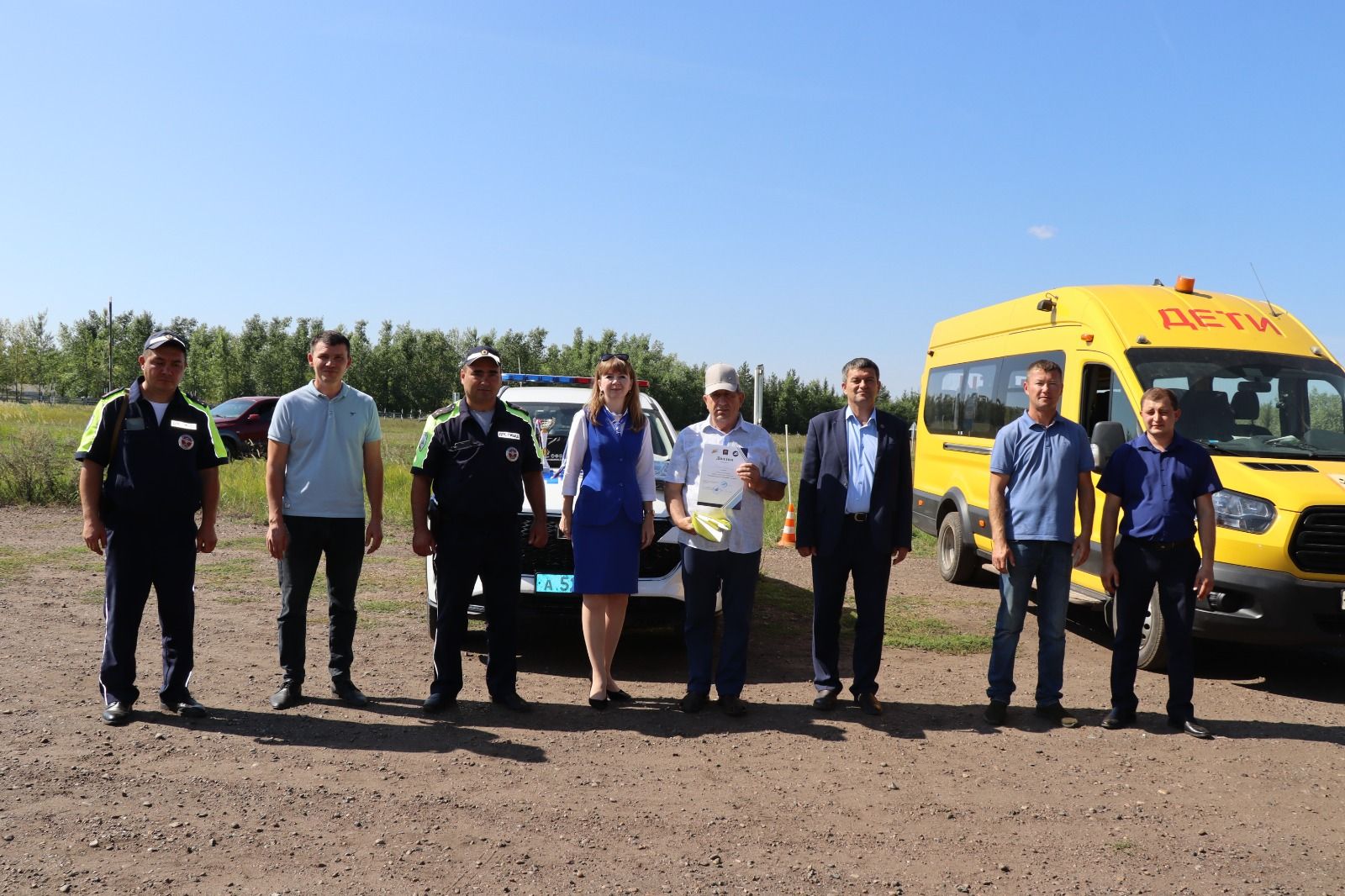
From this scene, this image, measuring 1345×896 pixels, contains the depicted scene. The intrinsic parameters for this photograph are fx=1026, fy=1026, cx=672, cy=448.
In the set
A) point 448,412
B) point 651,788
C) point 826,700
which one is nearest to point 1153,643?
point 826,700

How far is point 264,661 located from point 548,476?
2.15 meters

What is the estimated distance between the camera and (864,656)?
18.5 ft

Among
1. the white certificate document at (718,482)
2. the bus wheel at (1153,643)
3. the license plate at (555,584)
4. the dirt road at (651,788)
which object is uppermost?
the white certificate document at (718,482)

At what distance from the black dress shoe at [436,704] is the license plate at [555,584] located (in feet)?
3.11

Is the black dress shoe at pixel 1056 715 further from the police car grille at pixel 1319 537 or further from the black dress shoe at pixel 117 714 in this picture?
the black dress shoe at pixel 117 714

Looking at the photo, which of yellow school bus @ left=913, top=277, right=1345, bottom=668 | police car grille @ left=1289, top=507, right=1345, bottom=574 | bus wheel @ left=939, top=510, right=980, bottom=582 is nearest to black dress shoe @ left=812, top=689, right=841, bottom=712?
yellow school bus @ left=913, top=277, right=1345, bottom=668

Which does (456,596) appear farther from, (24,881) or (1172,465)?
(1172,465)

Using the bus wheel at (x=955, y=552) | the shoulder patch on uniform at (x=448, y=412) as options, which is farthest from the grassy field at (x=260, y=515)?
the shoulder patch on uniform at (x=448, y=412)

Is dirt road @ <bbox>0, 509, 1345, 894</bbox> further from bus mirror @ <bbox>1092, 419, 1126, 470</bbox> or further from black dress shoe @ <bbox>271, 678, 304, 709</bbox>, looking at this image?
bus mirror @ <bbox>1092, 419, 1126, 470</bbox>

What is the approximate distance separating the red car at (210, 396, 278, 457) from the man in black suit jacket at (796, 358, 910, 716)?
60.9 feet

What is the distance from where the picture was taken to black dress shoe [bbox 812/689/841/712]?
561 cm

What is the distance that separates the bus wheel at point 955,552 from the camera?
9.93m

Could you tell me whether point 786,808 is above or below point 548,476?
below

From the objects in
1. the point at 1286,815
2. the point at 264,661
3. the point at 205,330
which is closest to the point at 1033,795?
the point at 1286,815
